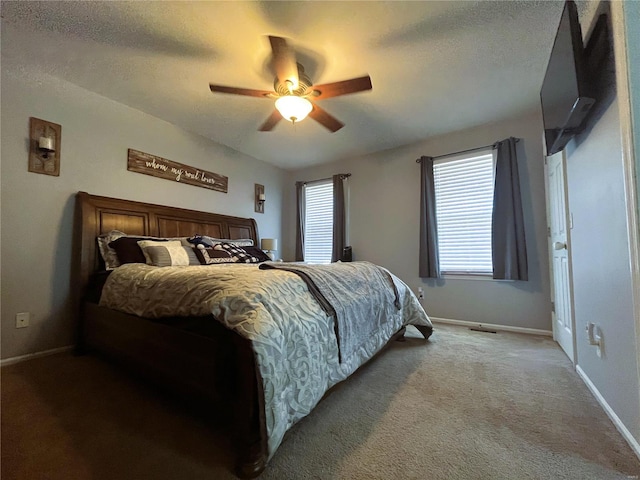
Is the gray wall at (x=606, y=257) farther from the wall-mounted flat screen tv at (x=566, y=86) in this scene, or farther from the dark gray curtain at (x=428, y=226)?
the dark gray curtain at (x=428, y=226)

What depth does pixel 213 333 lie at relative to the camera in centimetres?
128

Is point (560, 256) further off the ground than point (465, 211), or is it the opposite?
point (465, 211)

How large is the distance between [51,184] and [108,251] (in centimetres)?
79

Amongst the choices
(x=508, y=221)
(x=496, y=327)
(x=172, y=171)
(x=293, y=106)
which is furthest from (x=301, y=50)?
(x=496, y=327)

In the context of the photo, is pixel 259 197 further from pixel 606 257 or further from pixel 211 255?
pixel 606 257

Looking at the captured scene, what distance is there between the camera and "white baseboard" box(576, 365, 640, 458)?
3.89 ft

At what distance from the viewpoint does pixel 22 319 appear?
2268 mm

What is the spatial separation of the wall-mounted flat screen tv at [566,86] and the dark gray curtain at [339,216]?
2.77 meters

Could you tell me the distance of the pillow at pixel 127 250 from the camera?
244cm

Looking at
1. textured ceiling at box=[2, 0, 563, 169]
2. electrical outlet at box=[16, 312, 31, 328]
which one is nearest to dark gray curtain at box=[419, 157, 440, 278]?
textured ceiling at box=[2, 0, 563, 169]

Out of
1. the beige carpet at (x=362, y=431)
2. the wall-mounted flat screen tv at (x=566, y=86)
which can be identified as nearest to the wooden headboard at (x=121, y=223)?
the beige carpet at (x=362, y=431)

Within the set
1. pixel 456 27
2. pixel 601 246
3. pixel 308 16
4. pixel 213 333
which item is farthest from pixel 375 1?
pixel 213 333

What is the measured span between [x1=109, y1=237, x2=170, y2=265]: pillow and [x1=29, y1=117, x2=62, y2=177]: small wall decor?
2.80 ft

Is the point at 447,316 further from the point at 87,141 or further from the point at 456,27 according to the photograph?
the point at 87,141
